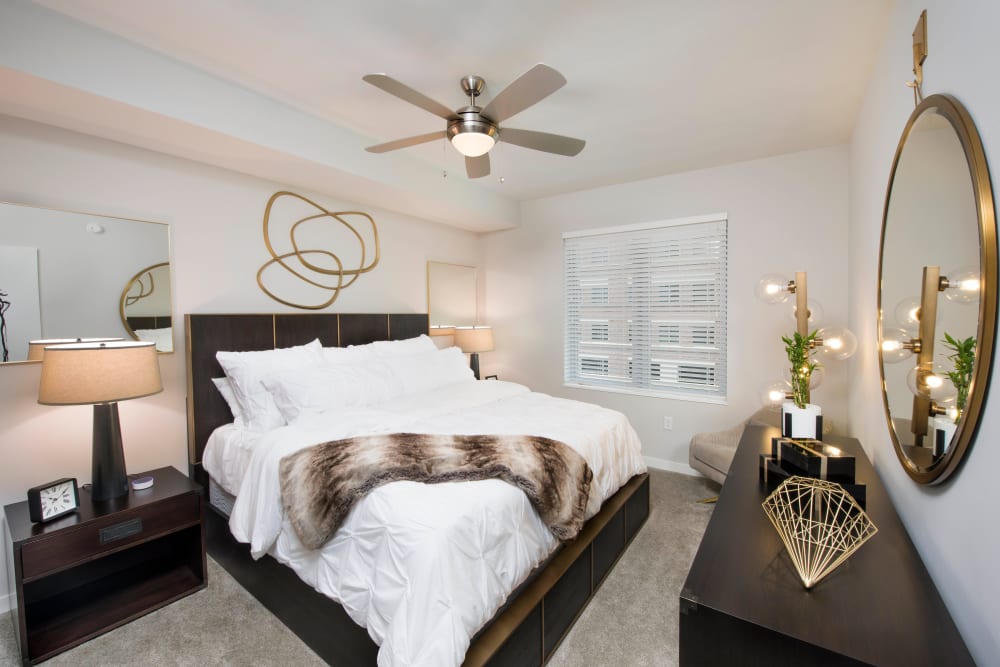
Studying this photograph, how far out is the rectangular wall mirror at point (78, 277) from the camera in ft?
6.57

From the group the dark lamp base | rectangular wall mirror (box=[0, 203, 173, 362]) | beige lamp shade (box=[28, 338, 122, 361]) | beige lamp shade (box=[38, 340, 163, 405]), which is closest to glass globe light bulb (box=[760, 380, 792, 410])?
beige lamp shade (box=[38, 340, 163, 405])

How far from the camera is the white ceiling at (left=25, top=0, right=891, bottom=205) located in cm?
169

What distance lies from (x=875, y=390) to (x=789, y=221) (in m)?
1.73

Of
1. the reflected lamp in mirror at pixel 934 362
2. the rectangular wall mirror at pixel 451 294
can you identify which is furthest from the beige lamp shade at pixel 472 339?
the reflected lamp in mirror at pixel 934 362

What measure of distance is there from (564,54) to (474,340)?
2.70m

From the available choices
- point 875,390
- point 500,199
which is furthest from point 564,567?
point 500,199

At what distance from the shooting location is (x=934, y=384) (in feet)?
3.51

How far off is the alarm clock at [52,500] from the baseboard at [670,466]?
3.64m

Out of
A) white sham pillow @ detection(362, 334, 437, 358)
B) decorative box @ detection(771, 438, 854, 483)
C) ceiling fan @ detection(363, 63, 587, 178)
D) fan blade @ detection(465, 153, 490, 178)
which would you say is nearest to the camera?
decorative box @ detection(771, 438, 854, 483)

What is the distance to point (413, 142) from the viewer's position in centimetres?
210

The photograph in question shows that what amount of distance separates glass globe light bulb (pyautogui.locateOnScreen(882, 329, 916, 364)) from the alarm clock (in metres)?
3.25

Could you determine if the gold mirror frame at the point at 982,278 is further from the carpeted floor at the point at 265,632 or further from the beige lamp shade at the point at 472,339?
the beige lamp shade at the point at 472,339

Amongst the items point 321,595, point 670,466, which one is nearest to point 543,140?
point 321,595

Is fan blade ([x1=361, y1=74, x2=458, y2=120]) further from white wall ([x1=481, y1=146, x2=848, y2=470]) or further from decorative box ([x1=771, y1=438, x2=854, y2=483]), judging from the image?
white wall ([x1=481, y1=146, x2=848, y2=470])
